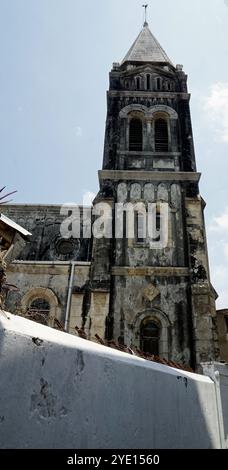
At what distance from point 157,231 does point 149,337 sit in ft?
14.7

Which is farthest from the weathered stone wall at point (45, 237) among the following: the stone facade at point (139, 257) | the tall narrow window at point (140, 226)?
the tall narrow window at point (140, 226)

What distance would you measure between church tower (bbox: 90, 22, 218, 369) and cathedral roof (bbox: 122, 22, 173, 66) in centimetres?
132

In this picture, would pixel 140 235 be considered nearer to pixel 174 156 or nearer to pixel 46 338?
pixel 174 156

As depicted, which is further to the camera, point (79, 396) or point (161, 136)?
point (161, 136)

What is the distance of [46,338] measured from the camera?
387 cm

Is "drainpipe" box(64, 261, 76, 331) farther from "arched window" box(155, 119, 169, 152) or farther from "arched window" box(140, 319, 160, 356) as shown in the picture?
"arched window" box(155, 119, 169, 152)

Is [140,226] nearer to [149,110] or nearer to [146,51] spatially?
→ [149,110]

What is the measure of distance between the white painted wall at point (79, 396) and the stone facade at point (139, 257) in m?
7.18

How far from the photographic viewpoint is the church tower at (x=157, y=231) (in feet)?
42.7

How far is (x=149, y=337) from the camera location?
Answer: 1310cm

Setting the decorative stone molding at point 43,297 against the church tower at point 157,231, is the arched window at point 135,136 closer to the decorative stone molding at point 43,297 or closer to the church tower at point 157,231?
the church tower at point 157,231

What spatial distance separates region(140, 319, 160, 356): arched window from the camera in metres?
12.9

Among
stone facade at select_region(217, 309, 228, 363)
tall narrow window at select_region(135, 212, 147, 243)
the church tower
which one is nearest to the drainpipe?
the church tower

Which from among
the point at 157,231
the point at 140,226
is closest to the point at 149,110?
the point at 140,226
